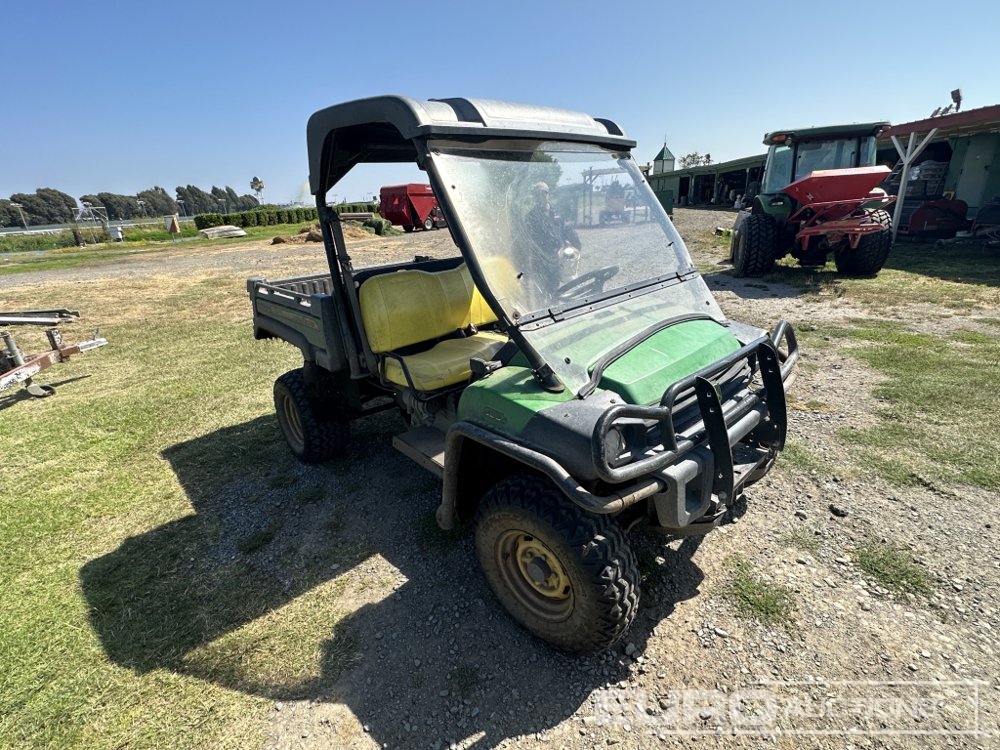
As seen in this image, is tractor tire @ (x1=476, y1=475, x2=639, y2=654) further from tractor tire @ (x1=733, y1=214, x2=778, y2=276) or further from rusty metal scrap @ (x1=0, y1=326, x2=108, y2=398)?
tractor tire @ (x1=733, y1=214, x2=778, y2=276)

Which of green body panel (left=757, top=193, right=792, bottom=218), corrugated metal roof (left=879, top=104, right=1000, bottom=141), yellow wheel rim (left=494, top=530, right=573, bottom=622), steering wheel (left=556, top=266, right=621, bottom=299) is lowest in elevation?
yellow wheel rim (left=494, top=530, right=573, bottom=622)

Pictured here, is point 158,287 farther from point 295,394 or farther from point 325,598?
point 325,598

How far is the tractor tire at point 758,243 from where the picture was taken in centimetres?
948

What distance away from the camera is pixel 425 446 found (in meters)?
3.05

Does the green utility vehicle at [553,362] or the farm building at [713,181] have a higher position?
the farm building at [713,181]

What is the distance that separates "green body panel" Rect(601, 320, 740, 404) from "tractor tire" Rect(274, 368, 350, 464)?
2.56 metres

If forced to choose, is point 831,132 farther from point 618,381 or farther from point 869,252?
point 618,381

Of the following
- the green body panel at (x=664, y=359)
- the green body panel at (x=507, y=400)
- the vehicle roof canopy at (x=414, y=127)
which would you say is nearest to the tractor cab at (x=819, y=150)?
the vehicle roof canopy at (x=414, y=127)

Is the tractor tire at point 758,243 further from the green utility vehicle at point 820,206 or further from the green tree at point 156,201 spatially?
the green tree at point 156,201

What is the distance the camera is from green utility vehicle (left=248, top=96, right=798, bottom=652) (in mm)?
2057

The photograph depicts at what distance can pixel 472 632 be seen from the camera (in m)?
2.53

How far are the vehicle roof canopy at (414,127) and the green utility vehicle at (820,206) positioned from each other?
7507mm

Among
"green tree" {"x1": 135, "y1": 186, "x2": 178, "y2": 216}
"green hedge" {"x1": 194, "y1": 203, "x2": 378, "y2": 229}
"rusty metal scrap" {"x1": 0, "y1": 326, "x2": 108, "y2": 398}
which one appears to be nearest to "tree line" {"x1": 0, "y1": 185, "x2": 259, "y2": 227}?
"green tree" {"x1": 135, "y1": 186, "x2": 178, "y2": 216}

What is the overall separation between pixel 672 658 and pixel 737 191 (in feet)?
119
